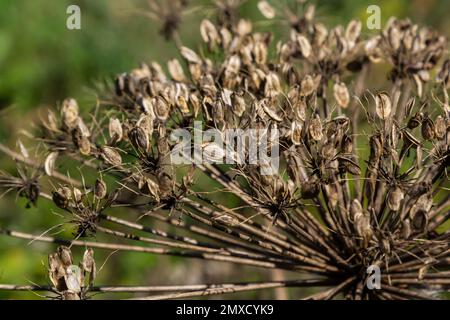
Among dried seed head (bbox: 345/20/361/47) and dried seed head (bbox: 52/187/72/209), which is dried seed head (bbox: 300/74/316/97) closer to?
dried seed head (bbox: 345/20/361/47)

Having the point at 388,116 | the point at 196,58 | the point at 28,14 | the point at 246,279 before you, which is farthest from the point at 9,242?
the point at 388,116

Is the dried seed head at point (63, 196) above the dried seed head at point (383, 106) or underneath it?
underneath

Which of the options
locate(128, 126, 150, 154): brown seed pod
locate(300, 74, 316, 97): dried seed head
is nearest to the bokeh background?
locate(300, 74, 316, 97): dried seed head

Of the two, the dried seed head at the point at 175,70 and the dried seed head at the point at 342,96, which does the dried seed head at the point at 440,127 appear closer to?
the dried seed head at the point at 342,96

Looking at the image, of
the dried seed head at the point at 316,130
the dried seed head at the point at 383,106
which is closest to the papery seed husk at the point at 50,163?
the dried seed head at the point at 316,130
